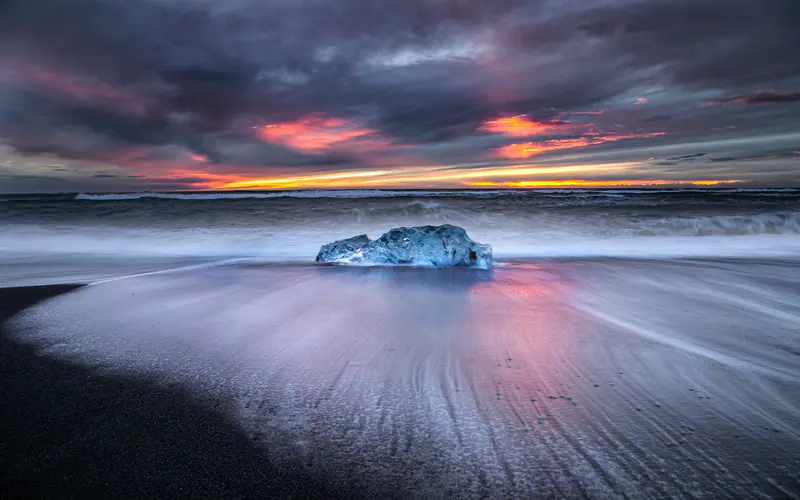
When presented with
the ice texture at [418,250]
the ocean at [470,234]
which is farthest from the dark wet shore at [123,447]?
the ocean at [470,234]

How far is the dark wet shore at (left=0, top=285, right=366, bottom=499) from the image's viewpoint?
4.17 ft

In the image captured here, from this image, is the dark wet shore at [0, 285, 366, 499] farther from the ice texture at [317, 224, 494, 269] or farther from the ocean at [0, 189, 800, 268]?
the ocean at [0, 189, 800, 268]

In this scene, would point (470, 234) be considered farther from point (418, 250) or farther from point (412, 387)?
point (412, 387)

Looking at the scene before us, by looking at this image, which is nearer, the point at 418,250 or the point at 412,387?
the point at 412,387

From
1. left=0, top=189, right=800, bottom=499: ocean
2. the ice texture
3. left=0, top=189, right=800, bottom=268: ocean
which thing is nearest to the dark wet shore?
left=0, top=189, right=800, bottom=499: ocean

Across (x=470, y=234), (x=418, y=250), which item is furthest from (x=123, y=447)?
(x=470, y=234)

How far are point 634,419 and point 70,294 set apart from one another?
4.76 meters

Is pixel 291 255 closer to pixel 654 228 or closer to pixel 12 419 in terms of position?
pixel 12 419

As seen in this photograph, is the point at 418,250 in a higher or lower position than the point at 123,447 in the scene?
higher

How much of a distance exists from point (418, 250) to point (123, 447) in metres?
4.58

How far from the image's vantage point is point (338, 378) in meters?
2.11

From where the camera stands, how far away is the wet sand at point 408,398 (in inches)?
52.1

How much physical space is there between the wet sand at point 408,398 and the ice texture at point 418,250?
1974 millimetres

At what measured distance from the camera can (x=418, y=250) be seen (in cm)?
584
